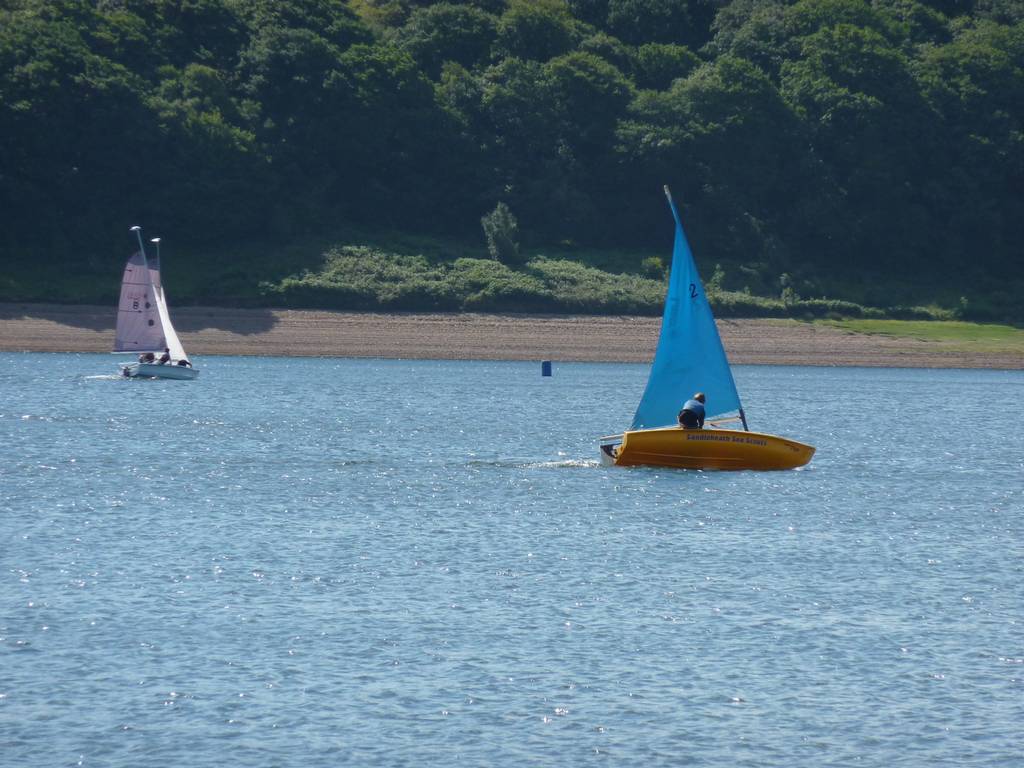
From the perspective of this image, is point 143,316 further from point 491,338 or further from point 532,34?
point 532,34

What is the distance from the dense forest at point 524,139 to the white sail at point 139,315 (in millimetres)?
31786

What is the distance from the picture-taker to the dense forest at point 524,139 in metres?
121

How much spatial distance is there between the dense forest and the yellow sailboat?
75.2 metres

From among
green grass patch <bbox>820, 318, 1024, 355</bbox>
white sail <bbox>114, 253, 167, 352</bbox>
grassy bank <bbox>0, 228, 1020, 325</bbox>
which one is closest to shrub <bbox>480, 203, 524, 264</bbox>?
grassy bank <bbox>0, 228, 1020, 325</bbox>

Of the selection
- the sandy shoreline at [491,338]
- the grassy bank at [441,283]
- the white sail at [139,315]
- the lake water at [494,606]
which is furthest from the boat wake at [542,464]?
the grassy bank at [441,283]

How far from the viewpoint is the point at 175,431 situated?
59.8m

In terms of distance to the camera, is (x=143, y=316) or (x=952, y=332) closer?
(x=143, y=316)

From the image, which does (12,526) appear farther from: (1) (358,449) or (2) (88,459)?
(1) (358,449)

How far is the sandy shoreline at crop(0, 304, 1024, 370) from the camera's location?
106375 millimetres

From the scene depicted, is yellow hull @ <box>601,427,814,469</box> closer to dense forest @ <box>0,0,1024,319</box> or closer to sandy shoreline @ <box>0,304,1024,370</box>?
sandy shoreline @ <box>0,304,1024,370</box>

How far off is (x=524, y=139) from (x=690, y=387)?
298 ft

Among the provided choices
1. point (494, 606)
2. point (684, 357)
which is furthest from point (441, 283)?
point (494, 606)

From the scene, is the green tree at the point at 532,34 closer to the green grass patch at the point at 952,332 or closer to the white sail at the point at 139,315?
the green grass patch at the point at 952,332

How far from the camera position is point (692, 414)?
46250 mm
